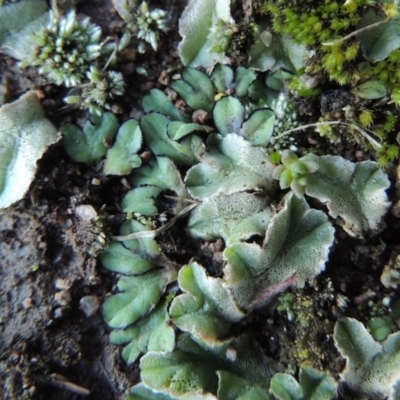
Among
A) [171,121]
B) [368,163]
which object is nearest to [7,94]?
[171,121]

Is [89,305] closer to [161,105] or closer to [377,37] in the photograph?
[161,105]

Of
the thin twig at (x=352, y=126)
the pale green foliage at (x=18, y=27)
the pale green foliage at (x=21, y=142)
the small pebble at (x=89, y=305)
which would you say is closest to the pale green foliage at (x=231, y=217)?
the thin twig at (x=352, y=126)

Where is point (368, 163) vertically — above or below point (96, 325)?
above

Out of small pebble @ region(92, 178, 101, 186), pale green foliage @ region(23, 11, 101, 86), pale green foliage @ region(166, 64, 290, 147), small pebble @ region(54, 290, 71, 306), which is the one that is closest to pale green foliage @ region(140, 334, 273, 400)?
small pebble @ region(54, 290, 71, 306)

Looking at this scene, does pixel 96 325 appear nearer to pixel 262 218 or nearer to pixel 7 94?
pixel 262 218

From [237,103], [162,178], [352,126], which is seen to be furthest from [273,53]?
[162,178]

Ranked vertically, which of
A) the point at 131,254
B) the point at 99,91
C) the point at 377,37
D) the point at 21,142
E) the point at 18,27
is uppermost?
the point at 18,27

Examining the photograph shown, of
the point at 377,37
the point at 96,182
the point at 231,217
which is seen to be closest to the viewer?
the point at 377,37
